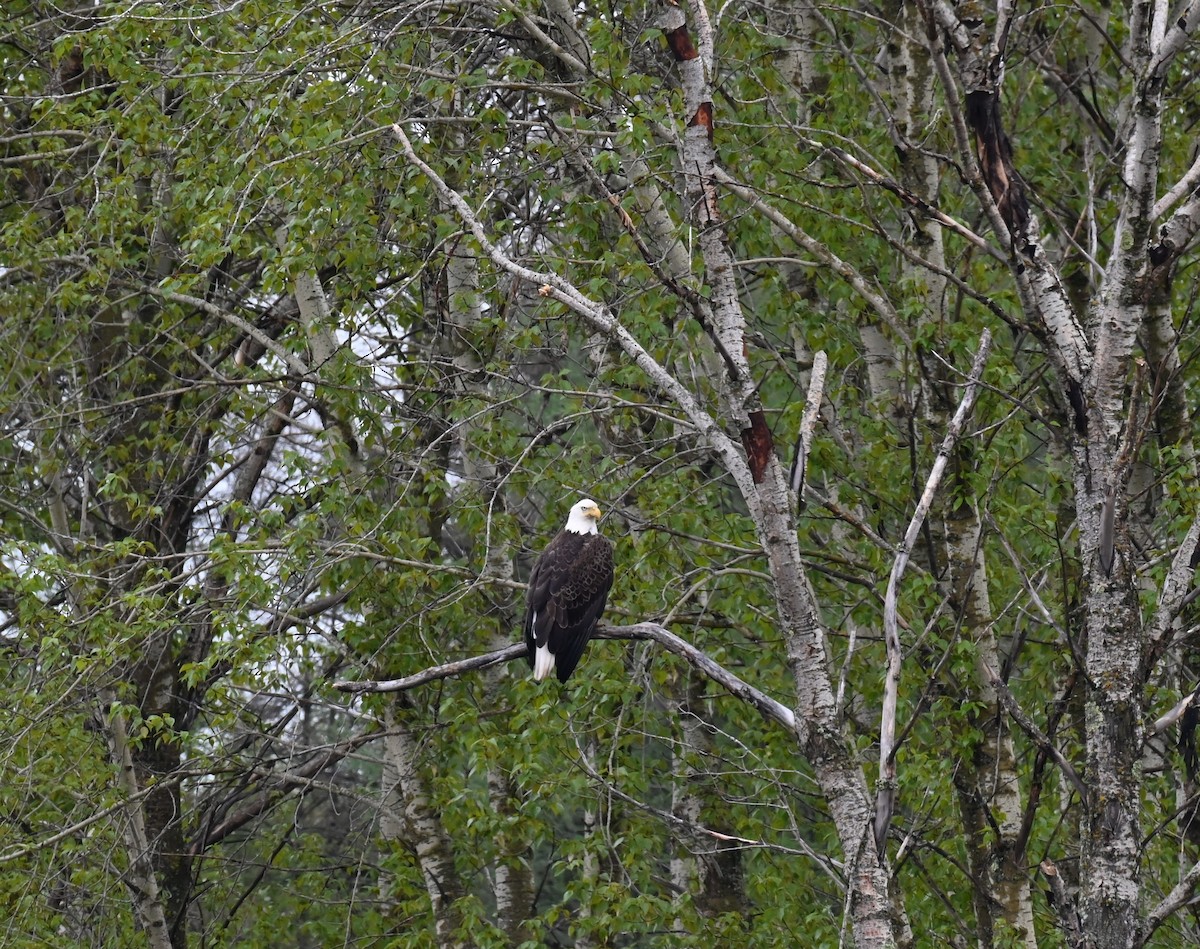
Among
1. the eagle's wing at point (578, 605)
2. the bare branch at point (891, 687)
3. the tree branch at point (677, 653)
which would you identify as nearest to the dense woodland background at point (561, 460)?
the eagle's wing at point (578, 605)

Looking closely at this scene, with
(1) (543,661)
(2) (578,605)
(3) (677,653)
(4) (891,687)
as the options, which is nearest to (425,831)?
(1) (543,661)

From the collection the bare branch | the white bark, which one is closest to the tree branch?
the bare branch

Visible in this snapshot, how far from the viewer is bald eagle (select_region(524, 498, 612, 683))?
715 cm

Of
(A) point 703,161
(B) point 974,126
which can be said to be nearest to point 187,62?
(A) point 703,161

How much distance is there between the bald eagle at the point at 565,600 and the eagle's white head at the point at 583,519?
22 cm

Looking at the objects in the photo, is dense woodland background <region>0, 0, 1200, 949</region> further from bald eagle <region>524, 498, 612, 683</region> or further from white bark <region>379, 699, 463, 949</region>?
bald eagle <region>524, 498, 612, 683</region>

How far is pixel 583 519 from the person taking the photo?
8.02 m

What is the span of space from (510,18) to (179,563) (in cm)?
414

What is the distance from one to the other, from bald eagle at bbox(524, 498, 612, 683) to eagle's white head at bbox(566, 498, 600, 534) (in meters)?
0.22

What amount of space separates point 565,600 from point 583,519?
0.90 m

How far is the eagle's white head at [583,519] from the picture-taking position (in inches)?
311

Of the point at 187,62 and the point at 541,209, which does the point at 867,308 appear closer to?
the point at 541,209

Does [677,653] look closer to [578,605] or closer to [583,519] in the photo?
[578,605]

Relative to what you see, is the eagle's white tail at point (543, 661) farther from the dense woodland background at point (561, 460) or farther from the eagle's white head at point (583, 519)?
the eagle's white head at point (583, 519)
